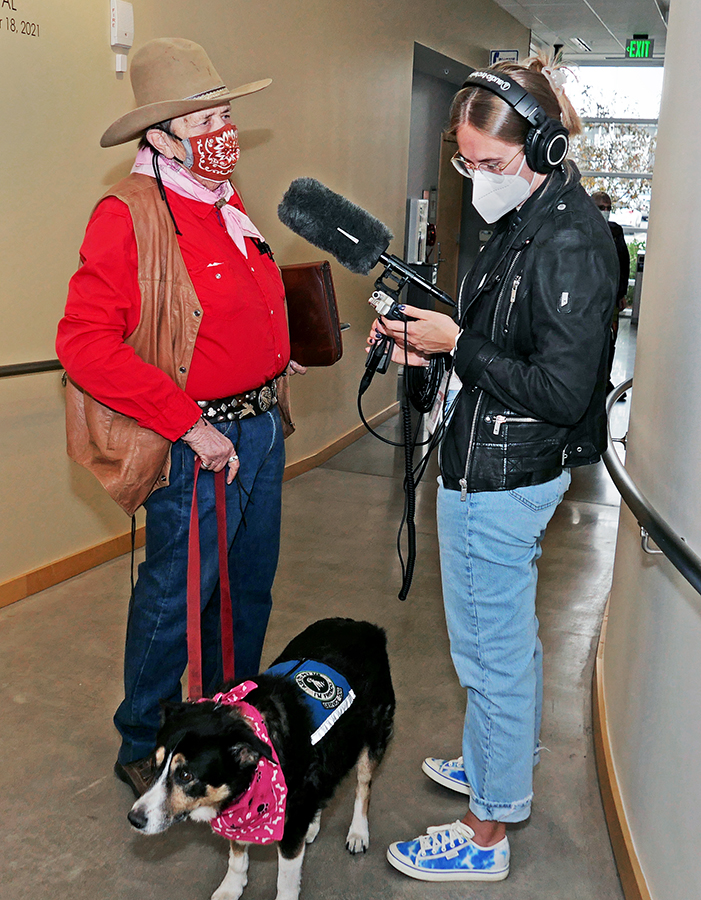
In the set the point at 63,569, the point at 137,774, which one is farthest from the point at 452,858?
the point at 63,569

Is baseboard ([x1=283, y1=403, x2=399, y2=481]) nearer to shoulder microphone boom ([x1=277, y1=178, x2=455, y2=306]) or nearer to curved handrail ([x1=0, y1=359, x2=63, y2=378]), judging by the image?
curved handrail ([x1=0, y1=359, x2=63, y2=378])

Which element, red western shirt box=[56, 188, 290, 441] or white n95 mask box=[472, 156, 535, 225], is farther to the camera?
red western shirt box=[56, 188, 290, 441]

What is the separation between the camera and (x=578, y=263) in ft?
4.96

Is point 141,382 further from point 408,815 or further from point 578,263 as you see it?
point 408,815

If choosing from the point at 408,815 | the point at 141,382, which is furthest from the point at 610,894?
the point at 141,382

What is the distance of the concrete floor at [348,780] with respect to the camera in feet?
6.33

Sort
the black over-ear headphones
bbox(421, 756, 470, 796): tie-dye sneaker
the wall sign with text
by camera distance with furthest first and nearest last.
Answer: the wall sign with text
bbox(421, 756, 470, 796): tie-dye sneaker
the black over-ear headphones

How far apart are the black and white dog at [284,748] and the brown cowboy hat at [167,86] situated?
1.25m

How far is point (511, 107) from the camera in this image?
153 cm

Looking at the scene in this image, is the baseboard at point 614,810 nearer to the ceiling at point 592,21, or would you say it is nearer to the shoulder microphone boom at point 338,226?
the shoulder microphone boom at point 338,226

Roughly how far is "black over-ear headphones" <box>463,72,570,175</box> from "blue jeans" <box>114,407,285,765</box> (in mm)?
942

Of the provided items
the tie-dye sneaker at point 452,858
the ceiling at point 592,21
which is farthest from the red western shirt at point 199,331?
the ceiling at point 592,21

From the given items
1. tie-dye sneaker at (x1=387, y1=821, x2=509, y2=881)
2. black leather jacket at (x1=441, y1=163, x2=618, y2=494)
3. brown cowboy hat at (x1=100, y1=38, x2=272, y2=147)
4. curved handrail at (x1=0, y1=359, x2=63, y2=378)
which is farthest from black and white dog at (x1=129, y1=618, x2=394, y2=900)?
curved handrail at (x1=0, y1=359, x2=63, y2=378)

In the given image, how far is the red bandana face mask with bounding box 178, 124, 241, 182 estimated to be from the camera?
1.93m
